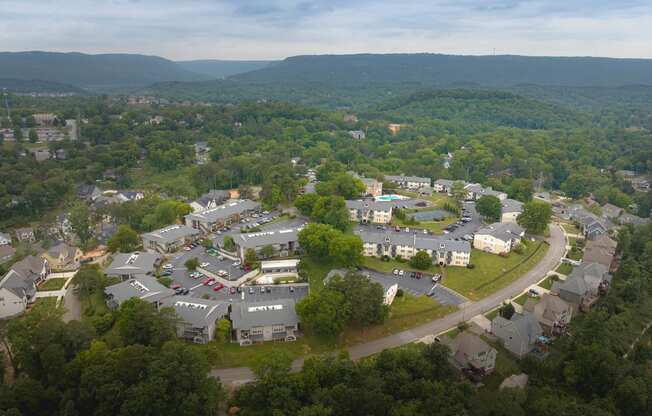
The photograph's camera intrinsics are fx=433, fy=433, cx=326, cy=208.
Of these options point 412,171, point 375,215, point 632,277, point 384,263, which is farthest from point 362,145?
point 632,277

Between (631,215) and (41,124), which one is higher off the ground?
(41,124)

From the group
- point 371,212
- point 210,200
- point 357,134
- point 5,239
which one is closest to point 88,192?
point 5,239

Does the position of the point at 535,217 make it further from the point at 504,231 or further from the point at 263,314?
the point at 263,314

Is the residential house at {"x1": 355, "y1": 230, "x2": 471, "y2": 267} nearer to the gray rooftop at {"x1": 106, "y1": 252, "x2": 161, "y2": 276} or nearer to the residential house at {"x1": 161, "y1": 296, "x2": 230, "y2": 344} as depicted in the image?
the residential house at {"x1": 161, "y1": 296, "x2": 230, "y2": 344}

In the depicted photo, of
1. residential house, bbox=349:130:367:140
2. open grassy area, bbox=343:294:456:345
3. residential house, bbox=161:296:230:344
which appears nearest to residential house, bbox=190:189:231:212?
residential house, bbox=161:296:230:344

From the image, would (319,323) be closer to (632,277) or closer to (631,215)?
(632,277)

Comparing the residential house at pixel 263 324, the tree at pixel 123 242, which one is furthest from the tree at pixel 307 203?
the residential house at pixel 263 324
